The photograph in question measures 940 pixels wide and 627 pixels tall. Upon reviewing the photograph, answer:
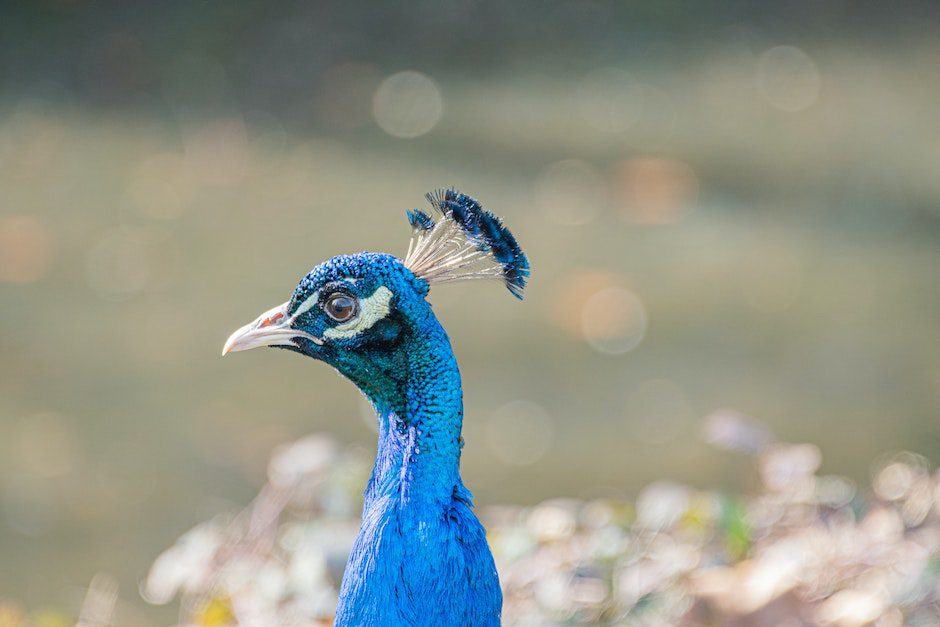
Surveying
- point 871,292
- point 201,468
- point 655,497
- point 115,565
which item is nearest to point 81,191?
point 201,468

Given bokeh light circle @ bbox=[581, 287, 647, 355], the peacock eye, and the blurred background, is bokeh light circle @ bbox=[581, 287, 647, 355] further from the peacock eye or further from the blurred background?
the peacock eye

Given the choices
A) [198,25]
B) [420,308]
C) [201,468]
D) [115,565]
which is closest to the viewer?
[420,308]

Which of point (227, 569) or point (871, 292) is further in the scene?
point (871, 292)

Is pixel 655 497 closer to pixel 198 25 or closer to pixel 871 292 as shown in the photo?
pixel 871 292

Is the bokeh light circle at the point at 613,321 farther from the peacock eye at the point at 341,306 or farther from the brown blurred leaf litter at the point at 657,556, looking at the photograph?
the peacock eye at the point at 341,306

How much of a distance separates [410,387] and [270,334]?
0.14 m

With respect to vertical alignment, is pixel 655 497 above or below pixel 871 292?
below

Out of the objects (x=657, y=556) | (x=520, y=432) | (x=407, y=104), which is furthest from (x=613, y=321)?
(x=657, y=556)

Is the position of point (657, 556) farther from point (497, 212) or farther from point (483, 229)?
point (497, 212)

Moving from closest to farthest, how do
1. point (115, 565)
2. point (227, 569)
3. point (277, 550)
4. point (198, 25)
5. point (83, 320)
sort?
1. point (227, 569)
2. point (277, 550)
3. point (115, 565)
4. point (83, 320)
5. point (198, 25)

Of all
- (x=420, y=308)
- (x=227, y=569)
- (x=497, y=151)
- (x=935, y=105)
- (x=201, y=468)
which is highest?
(x=935, y=105)

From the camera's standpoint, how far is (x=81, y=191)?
8.99 feet

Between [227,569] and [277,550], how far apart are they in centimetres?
22

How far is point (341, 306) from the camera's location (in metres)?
1.03
